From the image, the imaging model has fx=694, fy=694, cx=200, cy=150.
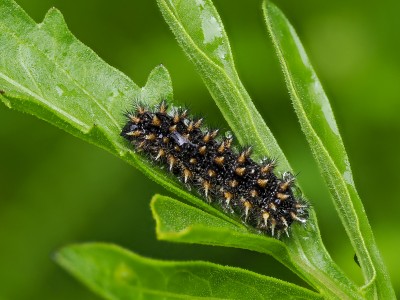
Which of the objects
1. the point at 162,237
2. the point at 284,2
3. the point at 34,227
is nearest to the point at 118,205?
the point at 34,227

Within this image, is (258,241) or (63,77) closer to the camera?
(258,241)

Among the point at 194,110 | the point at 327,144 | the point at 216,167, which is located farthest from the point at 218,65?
the point at 194,110

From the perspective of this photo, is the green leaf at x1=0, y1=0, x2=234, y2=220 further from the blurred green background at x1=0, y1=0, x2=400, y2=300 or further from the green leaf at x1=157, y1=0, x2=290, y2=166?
the blurred green background at x1=0, y1=0, x2=400, y2=300

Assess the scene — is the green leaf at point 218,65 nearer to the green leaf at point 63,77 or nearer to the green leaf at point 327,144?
the green leaf at point 327,144

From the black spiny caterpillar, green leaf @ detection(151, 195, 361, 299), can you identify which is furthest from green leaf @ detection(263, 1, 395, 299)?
the black spiny caterpillar

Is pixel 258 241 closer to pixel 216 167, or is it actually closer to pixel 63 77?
pixel 216 167

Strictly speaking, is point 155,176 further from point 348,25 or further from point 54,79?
point 348,25
